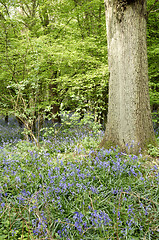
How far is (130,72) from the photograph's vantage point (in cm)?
359

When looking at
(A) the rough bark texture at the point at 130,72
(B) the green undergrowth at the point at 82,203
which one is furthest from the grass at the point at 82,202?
(A) the rough bark texture at the point at 130,72

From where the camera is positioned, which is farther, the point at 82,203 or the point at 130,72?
the point at 130,72

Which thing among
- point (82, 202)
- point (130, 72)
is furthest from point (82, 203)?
point (130, 72)

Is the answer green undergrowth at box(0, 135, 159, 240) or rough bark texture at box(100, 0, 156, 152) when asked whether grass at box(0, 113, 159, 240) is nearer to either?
green undergrowth at box(0, 135, 159, 240)

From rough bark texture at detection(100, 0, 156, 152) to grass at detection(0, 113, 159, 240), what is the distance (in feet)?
1.61

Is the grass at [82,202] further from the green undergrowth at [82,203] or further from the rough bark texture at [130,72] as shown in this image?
the rough bark texture at [130,72]

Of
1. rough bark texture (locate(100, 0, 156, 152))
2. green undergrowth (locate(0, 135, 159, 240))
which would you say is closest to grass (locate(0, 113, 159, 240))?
green undergrowth (locate(0, 135, 159, 240))

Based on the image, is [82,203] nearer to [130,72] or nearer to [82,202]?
[82,202]

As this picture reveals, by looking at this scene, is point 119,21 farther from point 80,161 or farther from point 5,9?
point 5,9

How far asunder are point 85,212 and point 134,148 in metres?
1.74

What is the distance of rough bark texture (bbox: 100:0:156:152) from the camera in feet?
11.7

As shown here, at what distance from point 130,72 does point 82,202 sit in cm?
255

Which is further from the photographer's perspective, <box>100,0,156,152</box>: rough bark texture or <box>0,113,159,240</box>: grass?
<box>100,0,156,152</box>: rough bark texture

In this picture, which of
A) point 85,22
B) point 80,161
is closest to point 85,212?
point 80,161
